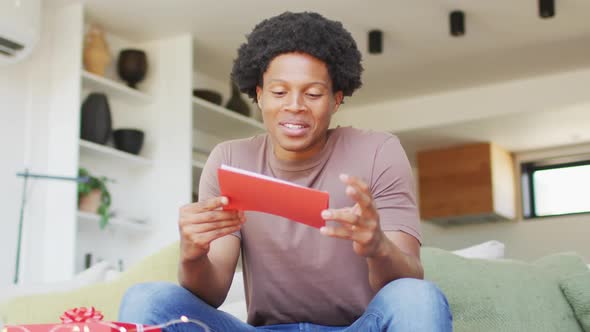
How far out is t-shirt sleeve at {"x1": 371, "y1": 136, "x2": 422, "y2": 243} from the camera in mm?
1523

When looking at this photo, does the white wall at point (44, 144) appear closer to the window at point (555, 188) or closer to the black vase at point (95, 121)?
the black vase at point (95, 121)

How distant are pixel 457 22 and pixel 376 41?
1.80 ft

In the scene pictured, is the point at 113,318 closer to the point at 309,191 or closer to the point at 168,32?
the point at 309,191

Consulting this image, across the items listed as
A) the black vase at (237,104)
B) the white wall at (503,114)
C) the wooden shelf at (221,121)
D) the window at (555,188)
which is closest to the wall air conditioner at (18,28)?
the wooden shelf at (221,121)

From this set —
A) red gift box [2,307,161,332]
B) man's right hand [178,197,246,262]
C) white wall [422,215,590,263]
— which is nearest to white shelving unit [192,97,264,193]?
white wall [422,215,590,263]

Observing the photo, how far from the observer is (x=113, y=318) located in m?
2.18

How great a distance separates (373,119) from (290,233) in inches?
197

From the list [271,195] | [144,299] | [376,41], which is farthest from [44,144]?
[271,195]

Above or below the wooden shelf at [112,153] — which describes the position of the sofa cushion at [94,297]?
below

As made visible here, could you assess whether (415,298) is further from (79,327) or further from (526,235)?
(526,235)

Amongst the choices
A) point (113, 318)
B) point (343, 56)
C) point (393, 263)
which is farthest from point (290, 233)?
point (113, 318)

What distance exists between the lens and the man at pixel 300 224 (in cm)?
146

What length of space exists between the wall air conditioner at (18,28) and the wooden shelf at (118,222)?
897 millimetres

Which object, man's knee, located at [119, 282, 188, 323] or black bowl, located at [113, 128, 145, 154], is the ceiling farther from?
man's knee, located at [119, 282, 188, 323]
